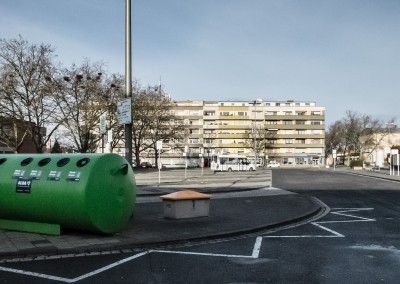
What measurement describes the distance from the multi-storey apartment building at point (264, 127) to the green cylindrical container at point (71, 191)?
337 feet

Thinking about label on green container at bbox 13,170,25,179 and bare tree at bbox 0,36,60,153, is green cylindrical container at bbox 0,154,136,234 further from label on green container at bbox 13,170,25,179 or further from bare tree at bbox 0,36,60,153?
bare tree at bbox 0,36,60,153

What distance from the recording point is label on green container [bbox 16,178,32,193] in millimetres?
8852

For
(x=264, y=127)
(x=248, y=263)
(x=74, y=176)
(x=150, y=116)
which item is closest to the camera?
(x=248, y=263)

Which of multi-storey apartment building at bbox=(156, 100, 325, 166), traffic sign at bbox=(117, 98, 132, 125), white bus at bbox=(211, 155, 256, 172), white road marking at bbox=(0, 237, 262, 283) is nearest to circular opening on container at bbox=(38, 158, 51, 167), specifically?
traffic sign at bbox=(117, 98, 132, 125)

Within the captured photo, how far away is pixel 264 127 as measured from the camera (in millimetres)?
113625

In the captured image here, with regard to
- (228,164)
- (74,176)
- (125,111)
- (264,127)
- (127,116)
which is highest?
(264,127)

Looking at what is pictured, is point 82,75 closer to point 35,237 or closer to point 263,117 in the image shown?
point 35,237

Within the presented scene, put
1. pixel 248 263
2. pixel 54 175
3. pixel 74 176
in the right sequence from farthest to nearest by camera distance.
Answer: pixel 54 175, pixel 74 176, pixel 248 263

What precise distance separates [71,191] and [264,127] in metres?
107

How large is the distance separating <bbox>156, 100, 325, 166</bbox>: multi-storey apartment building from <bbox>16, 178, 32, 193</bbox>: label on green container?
103m

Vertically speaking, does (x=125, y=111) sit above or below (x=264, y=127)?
below

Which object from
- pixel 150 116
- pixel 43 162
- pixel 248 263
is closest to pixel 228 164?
pixel 150 116

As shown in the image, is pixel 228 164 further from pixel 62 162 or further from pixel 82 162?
pixel 82 162

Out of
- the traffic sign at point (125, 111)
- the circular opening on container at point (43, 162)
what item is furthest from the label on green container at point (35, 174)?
the traffic sign at point (125, 111)
